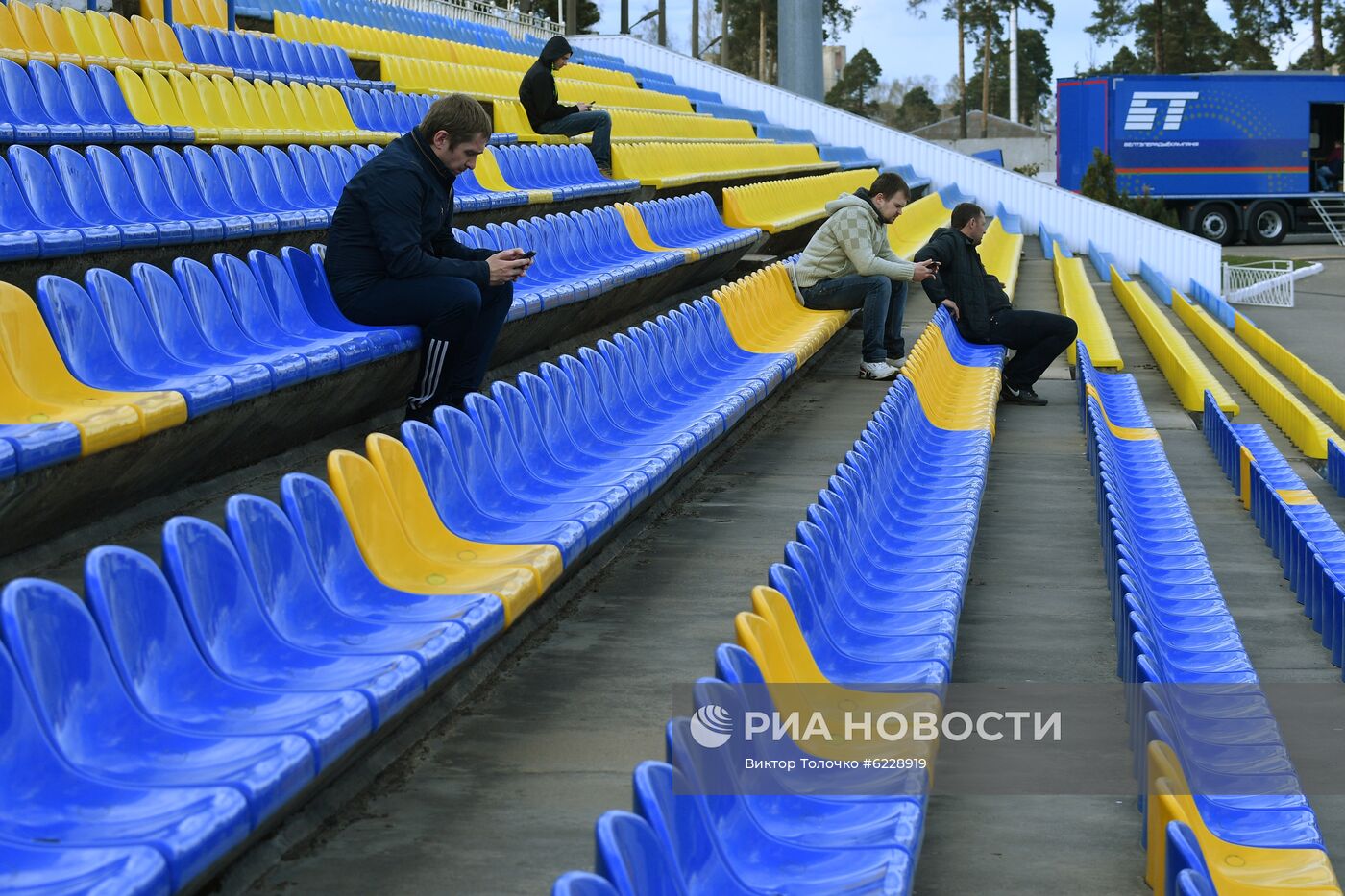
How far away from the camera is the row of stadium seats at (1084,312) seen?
771cm

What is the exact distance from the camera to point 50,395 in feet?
9.37

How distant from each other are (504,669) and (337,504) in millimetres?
625

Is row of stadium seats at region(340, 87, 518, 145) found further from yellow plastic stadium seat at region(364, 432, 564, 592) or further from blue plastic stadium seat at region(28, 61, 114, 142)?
yellow plastic stadium seat at region(364, 432, 564, 592)

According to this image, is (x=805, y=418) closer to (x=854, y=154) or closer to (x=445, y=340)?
(x=445, y=340)

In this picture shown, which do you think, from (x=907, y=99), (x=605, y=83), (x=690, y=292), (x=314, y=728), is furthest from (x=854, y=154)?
(x=907, y=99)

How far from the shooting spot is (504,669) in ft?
9.58

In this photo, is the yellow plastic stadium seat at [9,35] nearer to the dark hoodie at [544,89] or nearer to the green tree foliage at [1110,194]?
the dark hoodie at [544,89]

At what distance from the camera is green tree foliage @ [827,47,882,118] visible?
6122 cm

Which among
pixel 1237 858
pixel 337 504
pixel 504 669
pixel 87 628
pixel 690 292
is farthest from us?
pixel 690 292

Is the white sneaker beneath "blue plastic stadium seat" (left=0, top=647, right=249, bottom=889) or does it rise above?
beneath

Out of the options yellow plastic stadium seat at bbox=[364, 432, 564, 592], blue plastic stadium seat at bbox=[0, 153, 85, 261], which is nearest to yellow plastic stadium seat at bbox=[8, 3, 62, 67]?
blue plastic stadium seat at bbox=[0, 153, 85, 261]

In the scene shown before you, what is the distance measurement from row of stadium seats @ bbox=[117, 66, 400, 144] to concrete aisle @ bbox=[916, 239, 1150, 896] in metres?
2.91

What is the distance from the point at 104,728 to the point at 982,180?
49.1 ft

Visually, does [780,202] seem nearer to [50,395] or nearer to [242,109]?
[242,109]
